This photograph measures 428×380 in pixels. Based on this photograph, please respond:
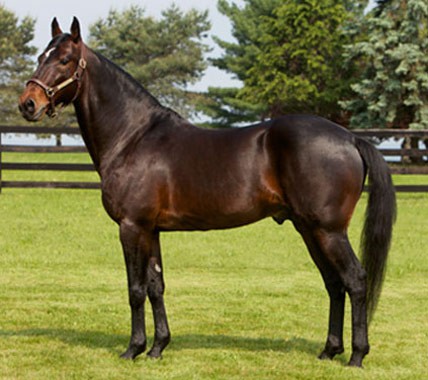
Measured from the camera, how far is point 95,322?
7.03 metres

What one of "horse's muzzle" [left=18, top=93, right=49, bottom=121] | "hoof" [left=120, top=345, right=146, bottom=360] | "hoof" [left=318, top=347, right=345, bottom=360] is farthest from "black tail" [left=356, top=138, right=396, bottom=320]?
"horse's muzzle" [left=18, top=93, right=49, bottom=121]

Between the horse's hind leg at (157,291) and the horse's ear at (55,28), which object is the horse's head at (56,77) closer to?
Result: the horse's ear at (55,28)

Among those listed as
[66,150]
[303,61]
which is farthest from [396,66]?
[66,150]

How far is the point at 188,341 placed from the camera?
6.34 meters

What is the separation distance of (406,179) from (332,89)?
21325 mm

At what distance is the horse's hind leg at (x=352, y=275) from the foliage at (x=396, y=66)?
1295 inches

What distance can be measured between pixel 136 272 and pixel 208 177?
0.87 metres

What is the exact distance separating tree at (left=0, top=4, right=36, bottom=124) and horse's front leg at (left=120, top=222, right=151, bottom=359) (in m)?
50.1

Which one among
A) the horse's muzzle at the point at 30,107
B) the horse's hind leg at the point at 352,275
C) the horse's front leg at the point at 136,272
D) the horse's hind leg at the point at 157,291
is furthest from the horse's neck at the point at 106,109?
the horse's hind leg at the point at 352,275

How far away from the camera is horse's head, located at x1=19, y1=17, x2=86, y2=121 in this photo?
17.4 feet

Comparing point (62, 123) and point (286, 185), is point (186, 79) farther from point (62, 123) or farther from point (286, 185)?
point (286, 185)

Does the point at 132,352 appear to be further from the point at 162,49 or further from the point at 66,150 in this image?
the point at 162,49

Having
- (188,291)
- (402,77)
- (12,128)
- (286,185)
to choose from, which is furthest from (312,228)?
(402,77)

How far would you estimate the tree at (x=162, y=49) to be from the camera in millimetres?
59647
